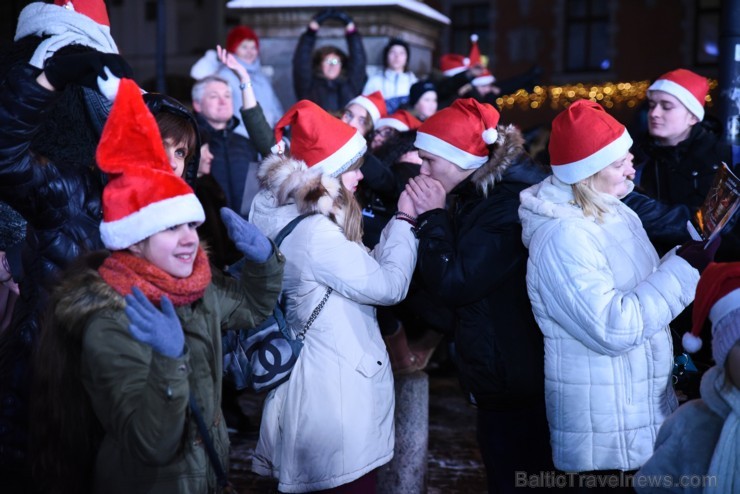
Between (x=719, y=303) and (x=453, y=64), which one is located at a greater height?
(x=453, y=64)

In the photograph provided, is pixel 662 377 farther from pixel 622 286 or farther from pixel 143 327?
pixel 143 327

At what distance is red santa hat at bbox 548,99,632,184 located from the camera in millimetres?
3578

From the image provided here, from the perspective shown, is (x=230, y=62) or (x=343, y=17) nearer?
(x=230, y=62)

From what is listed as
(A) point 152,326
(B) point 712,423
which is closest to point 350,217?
(A) point 152,326

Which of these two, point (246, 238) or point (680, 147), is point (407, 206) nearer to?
point (246, 238)

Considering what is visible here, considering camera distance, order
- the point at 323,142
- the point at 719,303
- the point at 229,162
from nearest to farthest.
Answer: the point at 719,303
the point at 323,142
the point at 229,162

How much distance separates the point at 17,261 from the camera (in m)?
4.25

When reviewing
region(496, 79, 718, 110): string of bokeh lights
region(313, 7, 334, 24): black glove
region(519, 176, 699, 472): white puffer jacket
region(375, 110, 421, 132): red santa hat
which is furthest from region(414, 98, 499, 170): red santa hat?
region(496, 79, 718, 110): string of bokeh lights

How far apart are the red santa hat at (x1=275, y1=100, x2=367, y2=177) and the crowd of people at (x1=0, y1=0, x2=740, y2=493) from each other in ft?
0.03

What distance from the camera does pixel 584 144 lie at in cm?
359

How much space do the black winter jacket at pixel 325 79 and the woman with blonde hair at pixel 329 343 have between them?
4.33 meters

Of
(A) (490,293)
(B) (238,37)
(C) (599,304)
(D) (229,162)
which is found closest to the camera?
(C) (599,304)

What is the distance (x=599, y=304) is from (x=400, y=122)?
3.77 m

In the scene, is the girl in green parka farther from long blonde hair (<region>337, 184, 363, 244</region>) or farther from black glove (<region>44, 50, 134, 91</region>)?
long blonde hair (<region>337, 184, 363, 244</region>)
